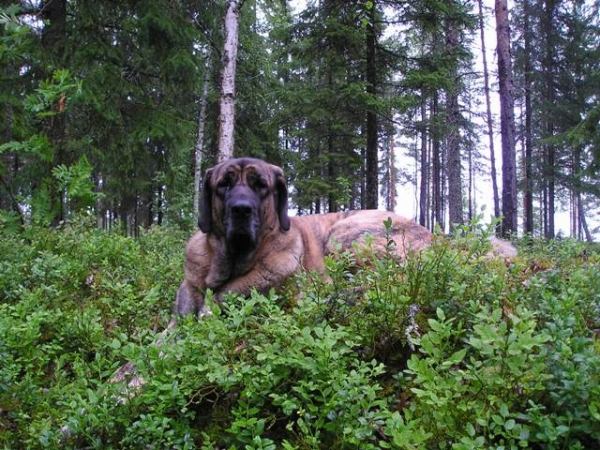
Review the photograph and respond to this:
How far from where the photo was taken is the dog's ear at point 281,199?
15.8 ft

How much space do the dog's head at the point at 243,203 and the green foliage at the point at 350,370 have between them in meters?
0.82

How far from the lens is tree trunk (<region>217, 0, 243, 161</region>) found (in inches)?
366

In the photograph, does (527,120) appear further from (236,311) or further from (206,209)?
(236,311)

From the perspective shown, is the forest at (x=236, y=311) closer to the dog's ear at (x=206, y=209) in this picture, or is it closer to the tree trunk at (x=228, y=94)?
the tree trunk at (x=228, y=94)

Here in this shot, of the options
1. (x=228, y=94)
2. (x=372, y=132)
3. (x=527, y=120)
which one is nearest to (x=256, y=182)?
(x=228, y=94)

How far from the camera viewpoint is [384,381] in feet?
8.68

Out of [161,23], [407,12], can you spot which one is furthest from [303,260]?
[407,12]

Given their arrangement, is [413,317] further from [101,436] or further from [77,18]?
[77,18]

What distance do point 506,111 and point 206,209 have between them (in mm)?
11283

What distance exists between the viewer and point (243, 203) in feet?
13.7

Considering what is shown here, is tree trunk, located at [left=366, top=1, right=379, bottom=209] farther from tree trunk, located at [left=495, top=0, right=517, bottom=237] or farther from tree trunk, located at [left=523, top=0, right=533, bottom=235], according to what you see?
tree trunk, located at [left=523, top=0, right=533, bottom=235]

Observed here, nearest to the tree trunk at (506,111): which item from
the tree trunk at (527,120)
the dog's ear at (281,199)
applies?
the dog's ear at (281,199)

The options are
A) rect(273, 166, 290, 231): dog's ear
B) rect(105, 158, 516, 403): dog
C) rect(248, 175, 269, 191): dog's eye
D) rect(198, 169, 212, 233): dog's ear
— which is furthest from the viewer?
rect(273, 166, 290, 231): dog's ear

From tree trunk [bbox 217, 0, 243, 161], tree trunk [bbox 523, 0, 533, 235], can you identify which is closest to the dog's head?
tree trunk [bbox 217, 0, 243, 161]
